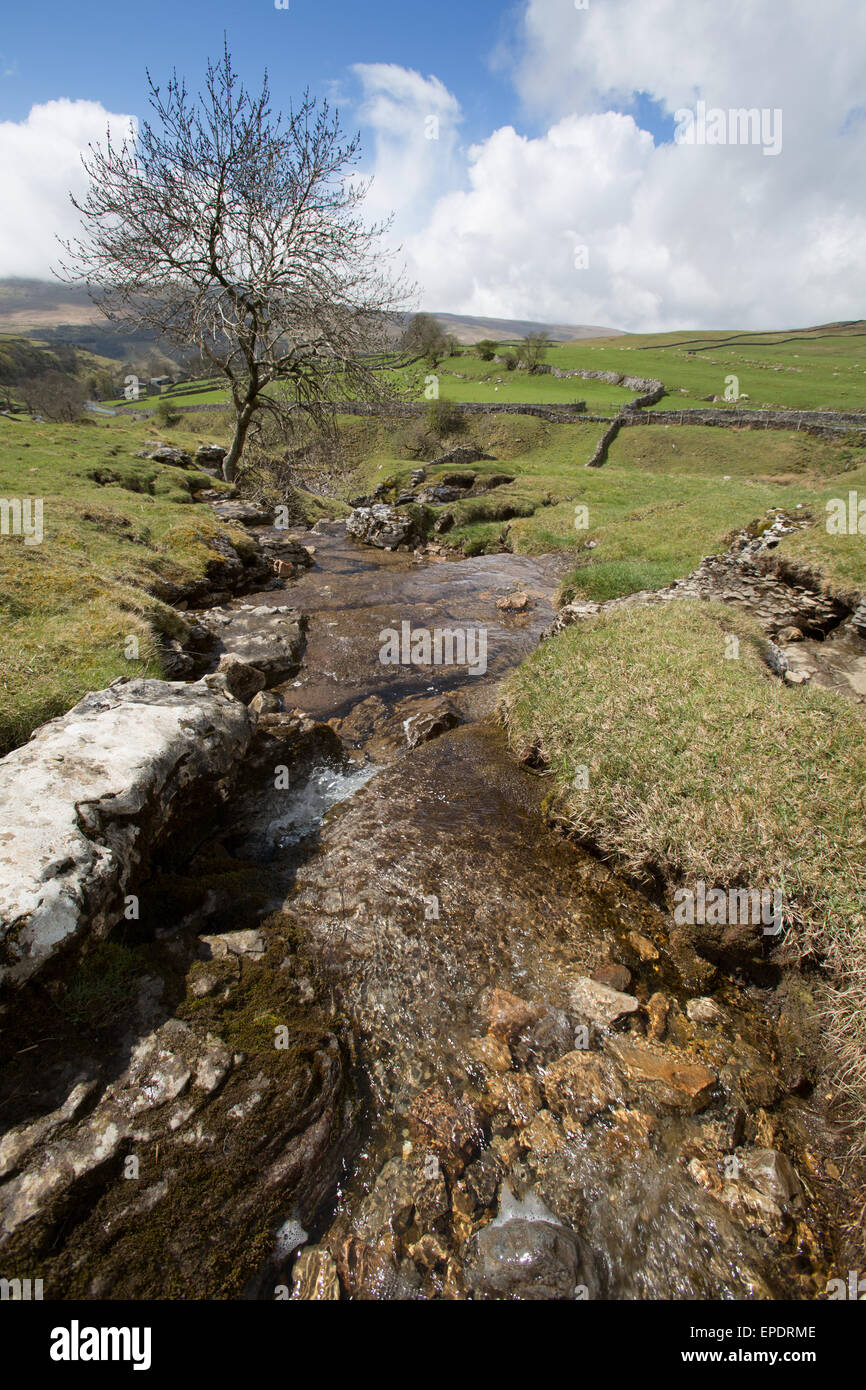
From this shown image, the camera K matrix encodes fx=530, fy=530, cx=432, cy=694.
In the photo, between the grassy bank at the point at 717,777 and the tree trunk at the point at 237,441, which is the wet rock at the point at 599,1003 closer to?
the grassy bank at the point at 717,777

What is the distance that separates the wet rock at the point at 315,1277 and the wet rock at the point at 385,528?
23.5 m

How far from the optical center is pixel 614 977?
512 centimetres

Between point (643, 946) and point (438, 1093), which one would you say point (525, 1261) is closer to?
point (438, 1093)

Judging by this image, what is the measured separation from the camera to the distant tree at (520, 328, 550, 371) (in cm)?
8638

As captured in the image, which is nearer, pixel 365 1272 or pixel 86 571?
pixel 365 1272

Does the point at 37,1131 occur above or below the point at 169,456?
below

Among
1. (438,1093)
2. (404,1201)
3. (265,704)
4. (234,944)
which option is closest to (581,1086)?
(438,1093)

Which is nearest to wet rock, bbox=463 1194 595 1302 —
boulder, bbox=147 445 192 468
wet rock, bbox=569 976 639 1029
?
wet rock, bbox=569 976 639 1029

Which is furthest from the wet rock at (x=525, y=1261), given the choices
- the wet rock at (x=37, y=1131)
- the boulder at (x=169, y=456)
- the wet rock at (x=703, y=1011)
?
the boulder at (x=169, y=456)

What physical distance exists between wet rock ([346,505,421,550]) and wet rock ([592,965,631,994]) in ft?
71.2

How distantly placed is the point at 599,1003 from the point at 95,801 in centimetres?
490

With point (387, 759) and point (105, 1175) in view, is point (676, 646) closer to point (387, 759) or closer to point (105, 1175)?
point (387, 759)

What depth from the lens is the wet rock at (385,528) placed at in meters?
24.7
